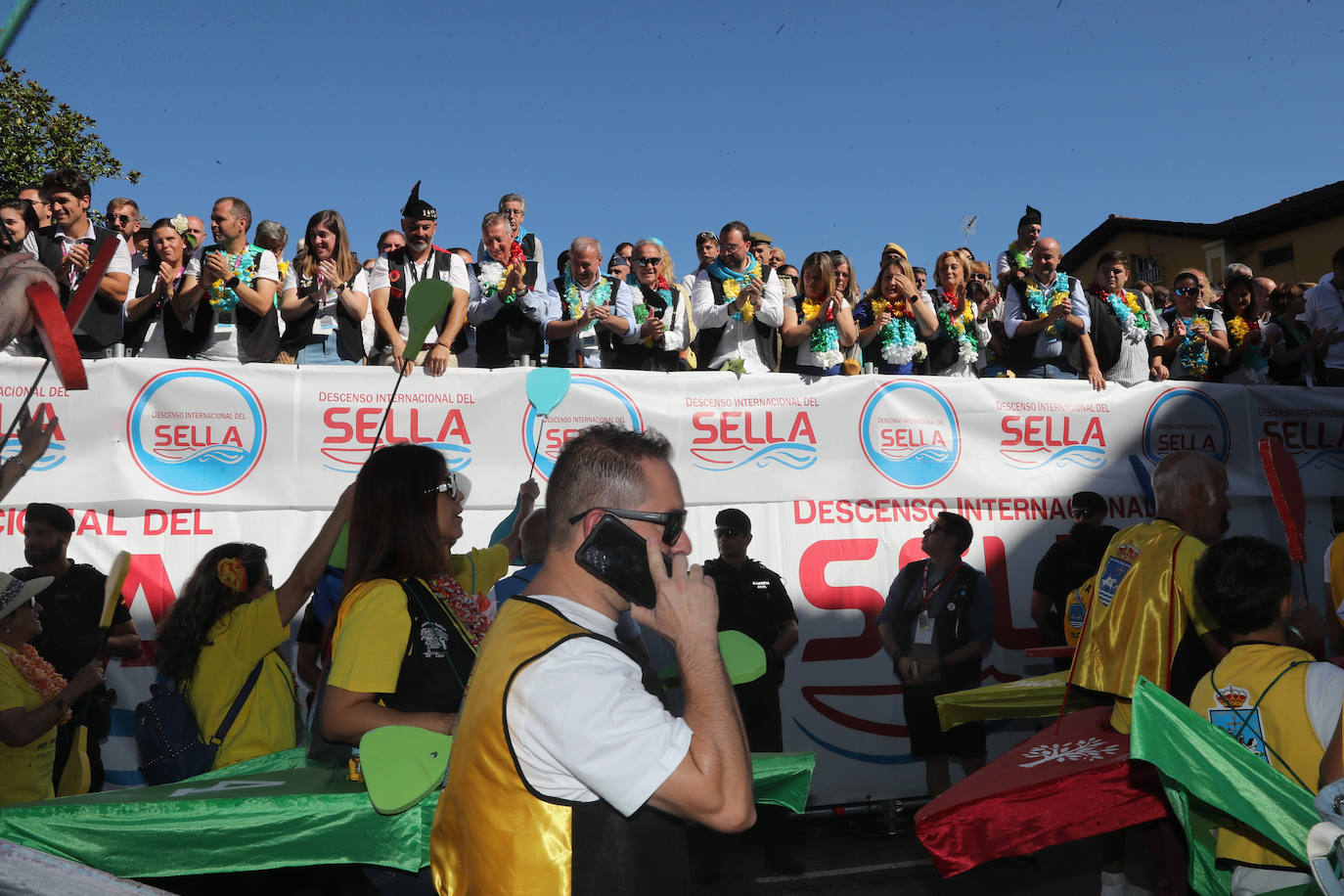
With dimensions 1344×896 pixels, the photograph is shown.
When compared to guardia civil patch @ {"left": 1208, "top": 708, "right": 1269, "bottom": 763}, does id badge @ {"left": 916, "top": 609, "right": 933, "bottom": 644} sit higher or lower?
lower

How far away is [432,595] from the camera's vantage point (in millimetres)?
2787

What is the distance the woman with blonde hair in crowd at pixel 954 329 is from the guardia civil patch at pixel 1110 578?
356 centimetres

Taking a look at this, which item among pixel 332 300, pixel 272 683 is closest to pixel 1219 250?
Result: pixel 332 300

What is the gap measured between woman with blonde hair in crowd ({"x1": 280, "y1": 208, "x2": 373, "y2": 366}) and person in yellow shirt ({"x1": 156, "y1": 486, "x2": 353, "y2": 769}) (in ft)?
9.71

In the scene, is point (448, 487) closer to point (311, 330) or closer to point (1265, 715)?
point (1265, 715)

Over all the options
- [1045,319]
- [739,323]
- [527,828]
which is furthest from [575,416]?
[527,828]

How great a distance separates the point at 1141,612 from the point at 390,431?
3945 mm

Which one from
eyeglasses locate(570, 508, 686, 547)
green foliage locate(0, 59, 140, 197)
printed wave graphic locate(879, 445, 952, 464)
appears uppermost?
green foliage locate(0, 59, 140, 197)

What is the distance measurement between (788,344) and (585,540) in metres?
5.81

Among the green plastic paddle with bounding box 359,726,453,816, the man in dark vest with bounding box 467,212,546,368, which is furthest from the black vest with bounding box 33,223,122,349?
the green plastic paddle with bounding box 359,726,453,816

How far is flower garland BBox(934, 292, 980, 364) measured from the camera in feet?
26.2

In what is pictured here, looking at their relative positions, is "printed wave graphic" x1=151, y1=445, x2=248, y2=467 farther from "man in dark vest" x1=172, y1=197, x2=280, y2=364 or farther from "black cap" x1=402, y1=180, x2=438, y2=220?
"black cap" x1=402, y1=180, x2=438, y2=220

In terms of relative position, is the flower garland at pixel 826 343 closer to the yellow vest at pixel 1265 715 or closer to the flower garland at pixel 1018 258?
the flower garland at pixel 1018 258

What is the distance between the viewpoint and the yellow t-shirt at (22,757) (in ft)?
12.6
